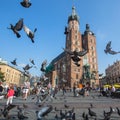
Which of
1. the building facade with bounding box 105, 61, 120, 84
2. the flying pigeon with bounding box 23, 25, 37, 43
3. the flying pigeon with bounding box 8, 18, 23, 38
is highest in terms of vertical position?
the building facade with bounding box 105, 61, 120, 84

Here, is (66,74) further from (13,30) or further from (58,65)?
(13,30)

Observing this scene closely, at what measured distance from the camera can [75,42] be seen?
87.8 metres

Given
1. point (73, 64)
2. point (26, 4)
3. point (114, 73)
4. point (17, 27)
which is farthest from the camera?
point (114, 73)

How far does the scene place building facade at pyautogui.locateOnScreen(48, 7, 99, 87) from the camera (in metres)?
80.8

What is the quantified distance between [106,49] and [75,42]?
75.9 m

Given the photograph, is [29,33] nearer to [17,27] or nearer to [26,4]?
[17,27]

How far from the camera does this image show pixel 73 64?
82.6 m

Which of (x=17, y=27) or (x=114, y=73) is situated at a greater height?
(x=114, y=73)

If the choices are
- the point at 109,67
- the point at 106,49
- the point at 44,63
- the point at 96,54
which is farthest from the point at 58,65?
the point at 106,49

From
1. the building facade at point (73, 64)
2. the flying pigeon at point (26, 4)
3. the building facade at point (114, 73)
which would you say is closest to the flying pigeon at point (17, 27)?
the flying pigeon at point (26, 4)

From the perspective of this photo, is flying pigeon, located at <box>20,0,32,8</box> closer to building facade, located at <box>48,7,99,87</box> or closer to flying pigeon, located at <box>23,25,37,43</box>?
flying pigeon, located at <box>23,25,37,43</box>

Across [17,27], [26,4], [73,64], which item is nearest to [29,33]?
[17,27]

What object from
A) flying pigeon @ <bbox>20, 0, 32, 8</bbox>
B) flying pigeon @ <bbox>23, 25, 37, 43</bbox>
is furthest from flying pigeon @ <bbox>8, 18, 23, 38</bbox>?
flying pigeon @ <bbox>20, 0, 32, 8</bbox>

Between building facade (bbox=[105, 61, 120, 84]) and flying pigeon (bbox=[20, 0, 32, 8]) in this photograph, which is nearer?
flying pigeon (bbox=[20, 0, 32, 8])
